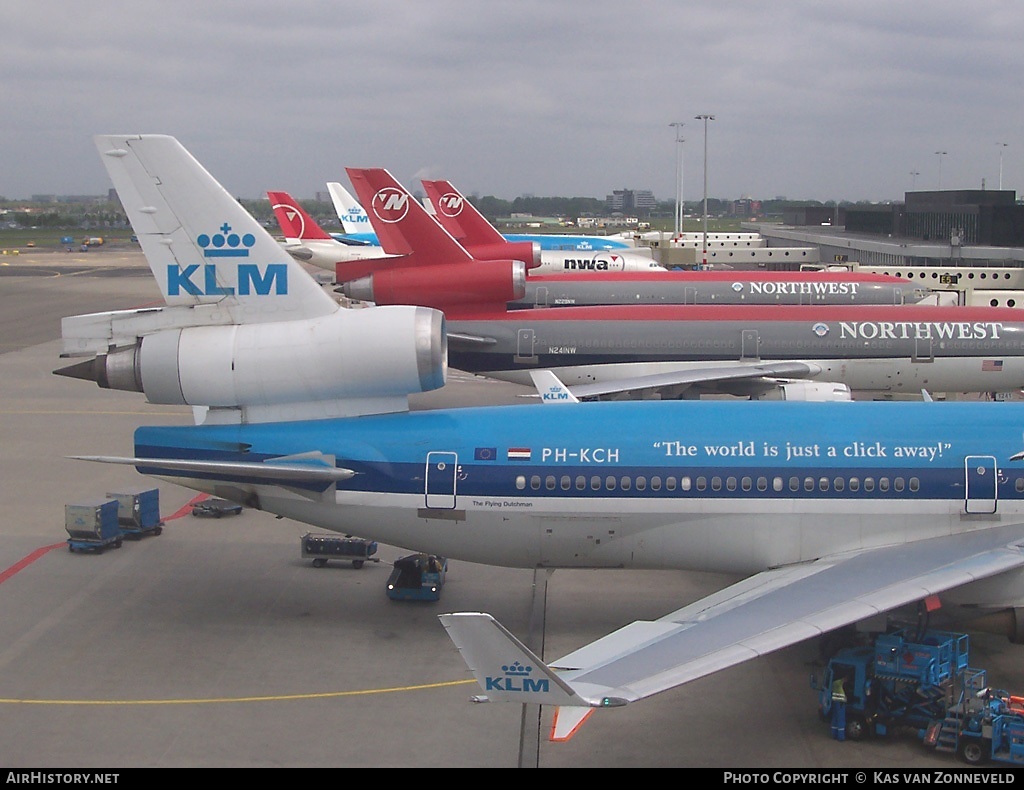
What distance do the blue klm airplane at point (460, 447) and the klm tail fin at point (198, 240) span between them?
32mm

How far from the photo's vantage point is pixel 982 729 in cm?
1407

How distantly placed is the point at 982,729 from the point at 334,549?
12432 mm

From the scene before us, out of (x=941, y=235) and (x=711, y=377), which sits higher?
(x=941, y=235)

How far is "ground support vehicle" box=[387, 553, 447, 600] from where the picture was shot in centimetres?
→ 1986

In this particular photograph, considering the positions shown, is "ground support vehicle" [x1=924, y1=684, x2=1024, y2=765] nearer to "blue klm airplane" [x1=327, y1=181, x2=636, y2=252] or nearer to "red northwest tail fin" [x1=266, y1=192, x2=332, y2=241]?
"blue klm airplane" [x1=327, y1=181, x2=636, y2=252]

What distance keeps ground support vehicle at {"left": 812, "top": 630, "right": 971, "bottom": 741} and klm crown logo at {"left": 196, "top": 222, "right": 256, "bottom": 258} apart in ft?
36.3

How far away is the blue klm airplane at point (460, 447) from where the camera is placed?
56.4 feet

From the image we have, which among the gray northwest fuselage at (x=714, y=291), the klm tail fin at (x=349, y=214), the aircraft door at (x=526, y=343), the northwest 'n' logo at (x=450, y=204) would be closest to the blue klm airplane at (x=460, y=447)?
the aircraft door at (x=526, y=343)

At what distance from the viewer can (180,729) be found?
14930 mm

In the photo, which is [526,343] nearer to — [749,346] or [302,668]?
[749,346]

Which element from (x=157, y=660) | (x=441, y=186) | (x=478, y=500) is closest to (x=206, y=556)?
(x=157, y=660)

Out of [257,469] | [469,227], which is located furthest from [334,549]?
[469,227]

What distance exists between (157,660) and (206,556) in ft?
17.1
